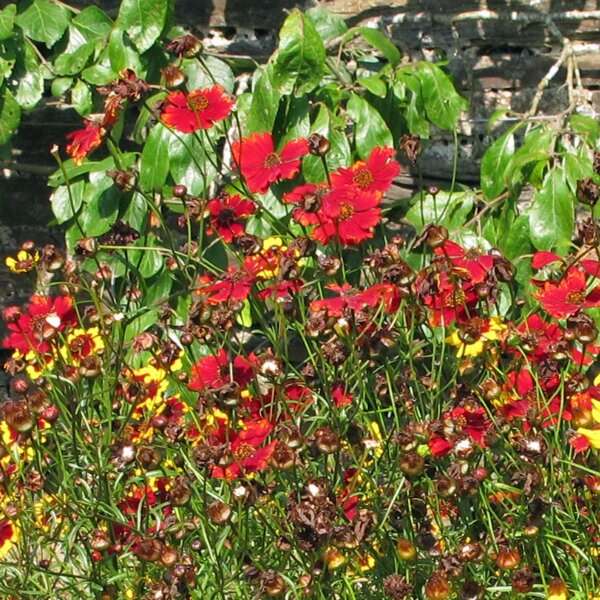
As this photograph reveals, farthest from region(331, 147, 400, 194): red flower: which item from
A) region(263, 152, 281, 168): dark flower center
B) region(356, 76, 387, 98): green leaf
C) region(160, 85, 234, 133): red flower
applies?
region(356, 76, 387, 98): green leaf

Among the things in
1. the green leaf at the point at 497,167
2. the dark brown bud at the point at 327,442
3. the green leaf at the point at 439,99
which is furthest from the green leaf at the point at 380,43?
the dark brown bud at the point at 327,442

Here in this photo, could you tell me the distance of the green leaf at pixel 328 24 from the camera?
247 centimetres

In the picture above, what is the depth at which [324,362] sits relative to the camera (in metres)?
1.64

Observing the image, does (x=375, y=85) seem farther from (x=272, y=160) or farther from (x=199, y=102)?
(x=199, y=102)

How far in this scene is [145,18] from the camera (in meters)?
2.37

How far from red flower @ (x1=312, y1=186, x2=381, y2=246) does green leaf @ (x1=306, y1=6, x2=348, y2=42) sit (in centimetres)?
73

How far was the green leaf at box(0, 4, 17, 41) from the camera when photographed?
2408 mm

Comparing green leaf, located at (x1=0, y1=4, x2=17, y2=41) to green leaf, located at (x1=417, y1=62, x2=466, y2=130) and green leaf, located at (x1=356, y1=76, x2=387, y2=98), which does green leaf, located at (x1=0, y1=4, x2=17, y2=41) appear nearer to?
green leaf, located at (x1=356, y1=76, x2=387, y2=98)

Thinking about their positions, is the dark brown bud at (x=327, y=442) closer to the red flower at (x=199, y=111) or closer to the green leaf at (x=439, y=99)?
the red flower at (x=199, y=111)

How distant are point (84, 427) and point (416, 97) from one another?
99cm

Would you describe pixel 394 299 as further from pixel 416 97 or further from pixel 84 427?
pixel 416 97

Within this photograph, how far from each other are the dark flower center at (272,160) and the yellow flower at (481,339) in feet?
1.45

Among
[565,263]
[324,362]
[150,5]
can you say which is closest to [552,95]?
[150,5]

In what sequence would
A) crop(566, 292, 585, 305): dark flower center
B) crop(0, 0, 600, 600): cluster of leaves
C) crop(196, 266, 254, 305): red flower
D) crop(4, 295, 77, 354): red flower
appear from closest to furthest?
crop(0, 0, 600, 600): cluster of leaves → crop(566, 292, 585, 305): dark flower center → crop(196, 266, 254, 305): red flower → crop(4, 295, 77, 354): red flower
